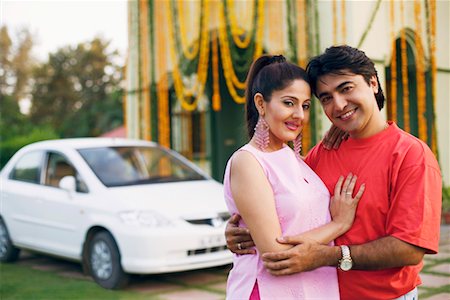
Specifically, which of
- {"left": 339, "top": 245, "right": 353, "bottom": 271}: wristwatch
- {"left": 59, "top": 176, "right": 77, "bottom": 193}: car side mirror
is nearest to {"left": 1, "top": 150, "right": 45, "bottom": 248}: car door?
{"left": 59, "top": 176, "right": 77, "bottom": 193}: car side mirror

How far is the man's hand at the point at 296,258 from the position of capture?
6.85 feet

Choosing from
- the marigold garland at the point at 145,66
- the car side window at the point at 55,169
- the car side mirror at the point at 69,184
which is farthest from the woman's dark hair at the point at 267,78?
the marigold garland at the point at 145,66

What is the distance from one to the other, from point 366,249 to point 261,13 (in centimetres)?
796

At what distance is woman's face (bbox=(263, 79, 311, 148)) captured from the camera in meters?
2.21

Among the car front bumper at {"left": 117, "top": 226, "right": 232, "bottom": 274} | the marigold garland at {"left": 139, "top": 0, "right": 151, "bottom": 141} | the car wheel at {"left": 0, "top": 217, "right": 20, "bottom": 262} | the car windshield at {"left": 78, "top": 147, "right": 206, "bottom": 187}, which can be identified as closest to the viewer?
the car front bumper at {"left": 117, "top": 226, "right": 232, "bottom": 274}

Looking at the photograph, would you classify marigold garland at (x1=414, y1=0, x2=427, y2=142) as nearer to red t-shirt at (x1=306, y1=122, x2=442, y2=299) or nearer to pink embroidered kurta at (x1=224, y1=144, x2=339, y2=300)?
red t-shirt at (x1=306, y1=122, x2=442, y2=299)

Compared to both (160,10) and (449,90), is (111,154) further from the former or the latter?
(449,90)

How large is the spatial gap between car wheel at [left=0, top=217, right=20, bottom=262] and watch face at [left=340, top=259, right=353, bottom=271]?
6.30 meters

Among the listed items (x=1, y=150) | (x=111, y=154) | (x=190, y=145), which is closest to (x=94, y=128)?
(x=1, y=150)

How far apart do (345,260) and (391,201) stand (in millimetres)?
263

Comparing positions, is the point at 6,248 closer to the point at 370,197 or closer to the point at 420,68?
the point at 420,68

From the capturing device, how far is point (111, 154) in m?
7.04

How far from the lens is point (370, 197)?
7.14ft

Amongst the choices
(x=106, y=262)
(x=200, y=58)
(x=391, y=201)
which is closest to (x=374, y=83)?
(x=391, y=201)
